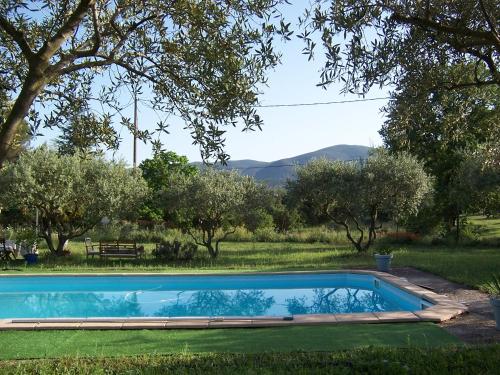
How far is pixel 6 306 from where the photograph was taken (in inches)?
491

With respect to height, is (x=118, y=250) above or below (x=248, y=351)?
above

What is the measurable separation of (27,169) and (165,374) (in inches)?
553

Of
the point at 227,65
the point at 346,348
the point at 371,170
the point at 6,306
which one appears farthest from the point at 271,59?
the point at 371,170

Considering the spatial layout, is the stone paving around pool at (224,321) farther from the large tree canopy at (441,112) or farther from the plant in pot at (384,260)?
the plant in pot at (384,260)

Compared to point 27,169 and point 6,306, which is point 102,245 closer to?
point 27,169

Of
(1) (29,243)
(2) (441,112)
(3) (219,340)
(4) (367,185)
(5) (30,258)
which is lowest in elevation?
(3) (219,340)

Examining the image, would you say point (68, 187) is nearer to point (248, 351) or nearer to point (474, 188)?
point (248, 351)

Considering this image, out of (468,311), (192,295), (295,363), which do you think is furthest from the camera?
(192,295)

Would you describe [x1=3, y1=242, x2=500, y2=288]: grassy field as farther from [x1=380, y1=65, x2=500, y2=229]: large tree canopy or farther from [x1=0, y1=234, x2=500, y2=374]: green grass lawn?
[x1=0, y1=234, x2=500, y2=374]: green grass lawn

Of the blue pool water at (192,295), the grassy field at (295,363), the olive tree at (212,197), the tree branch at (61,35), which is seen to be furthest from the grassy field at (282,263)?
the tree branch at (61,35)

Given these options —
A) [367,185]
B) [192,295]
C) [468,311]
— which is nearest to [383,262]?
[367,185]

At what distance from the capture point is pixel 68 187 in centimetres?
1775

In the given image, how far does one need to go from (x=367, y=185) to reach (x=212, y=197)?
18.4ft

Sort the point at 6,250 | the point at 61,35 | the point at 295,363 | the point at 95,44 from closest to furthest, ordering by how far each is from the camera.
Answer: the point at 61,35 → the point at 95,44 → the point at 295,363 → the point at 6,250
